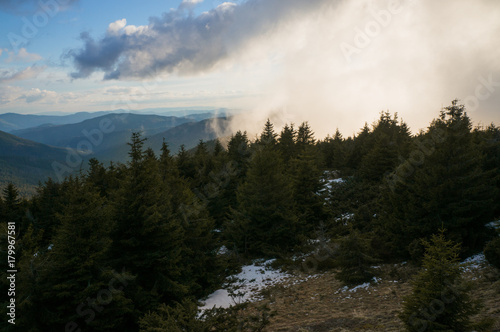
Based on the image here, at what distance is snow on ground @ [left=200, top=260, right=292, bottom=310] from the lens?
17.0 m

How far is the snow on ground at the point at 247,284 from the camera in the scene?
17047 mm

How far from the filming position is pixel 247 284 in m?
19.7

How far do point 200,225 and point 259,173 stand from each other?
8060 millimetres

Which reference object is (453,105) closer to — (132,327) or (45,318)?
(132,327)

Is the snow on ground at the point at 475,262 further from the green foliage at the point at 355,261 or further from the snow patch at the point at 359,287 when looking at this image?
the green foliage at the point at 355,261

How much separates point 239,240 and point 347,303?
44.5 feet

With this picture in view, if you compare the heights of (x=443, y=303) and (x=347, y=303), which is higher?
(x=443, y=303)

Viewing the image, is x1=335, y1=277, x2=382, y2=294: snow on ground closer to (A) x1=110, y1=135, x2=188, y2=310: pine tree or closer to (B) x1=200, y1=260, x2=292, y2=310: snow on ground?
(B) x1=200, y1=260, x2=292, y2=310: snow on ground

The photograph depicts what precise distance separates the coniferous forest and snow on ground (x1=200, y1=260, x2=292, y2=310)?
2.94 ft

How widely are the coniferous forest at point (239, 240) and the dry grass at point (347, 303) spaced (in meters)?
1.12

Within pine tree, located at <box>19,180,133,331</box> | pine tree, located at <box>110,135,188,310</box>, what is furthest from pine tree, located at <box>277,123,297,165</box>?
pine tree, located at <box>19,180,133,331</box>

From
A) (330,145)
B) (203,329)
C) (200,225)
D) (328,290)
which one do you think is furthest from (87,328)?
(330,145)

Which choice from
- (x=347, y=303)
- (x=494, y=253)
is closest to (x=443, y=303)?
(x=347, y=303)
